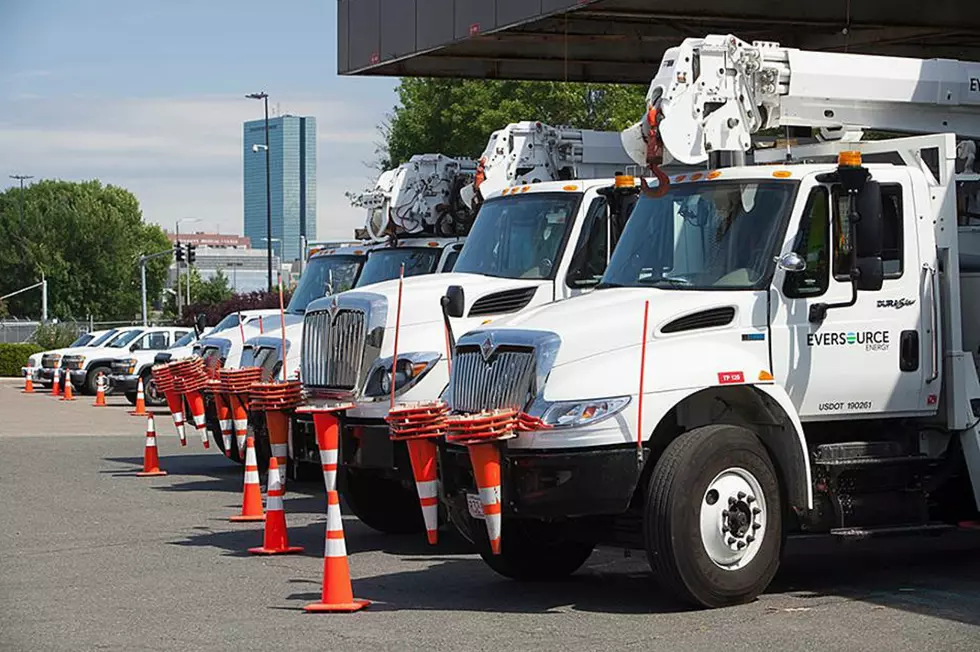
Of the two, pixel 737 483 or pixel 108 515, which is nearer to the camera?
pixel 737 483

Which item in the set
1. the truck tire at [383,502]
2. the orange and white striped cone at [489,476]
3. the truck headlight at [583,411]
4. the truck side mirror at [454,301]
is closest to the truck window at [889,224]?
the truck headlight at [583,411]

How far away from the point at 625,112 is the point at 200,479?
24071 millimetres

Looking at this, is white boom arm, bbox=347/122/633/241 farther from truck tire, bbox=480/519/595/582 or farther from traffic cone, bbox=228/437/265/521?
truck tire, bbox=480/519/595/582

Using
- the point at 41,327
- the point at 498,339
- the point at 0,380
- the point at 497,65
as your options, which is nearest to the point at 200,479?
the point at 498,339

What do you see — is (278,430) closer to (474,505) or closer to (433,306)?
(433,306)

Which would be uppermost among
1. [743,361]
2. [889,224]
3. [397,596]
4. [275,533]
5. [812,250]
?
[889,224]

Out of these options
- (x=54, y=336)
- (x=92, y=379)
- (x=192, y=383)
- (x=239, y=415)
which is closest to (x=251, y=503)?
(x=239, y=415)

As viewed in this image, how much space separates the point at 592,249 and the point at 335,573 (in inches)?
192

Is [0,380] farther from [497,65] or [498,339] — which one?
[498,339]

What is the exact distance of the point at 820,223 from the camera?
10.9 metres

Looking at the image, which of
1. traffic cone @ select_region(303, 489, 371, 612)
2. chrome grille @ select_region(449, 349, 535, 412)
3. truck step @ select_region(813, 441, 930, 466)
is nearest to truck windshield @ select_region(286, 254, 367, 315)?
chrome grille @ select_region(449, 349, 535, 412)

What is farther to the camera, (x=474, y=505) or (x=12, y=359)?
(x=12, y=359)

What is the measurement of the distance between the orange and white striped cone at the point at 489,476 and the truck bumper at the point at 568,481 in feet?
0.25

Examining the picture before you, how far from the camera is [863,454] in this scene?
11086 millimetres
